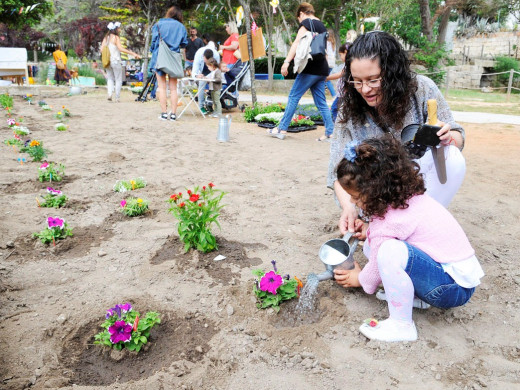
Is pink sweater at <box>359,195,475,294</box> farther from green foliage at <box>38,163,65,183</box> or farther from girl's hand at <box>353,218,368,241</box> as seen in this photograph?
green foliage at <box>38,163,65,183</box>

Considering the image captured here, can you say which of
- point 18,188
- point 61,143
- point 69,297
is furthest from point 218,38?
point 69,297

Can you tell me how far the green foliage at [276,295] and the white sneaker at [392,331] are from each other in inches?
16.8

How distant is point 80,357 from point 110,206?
1.91 meters

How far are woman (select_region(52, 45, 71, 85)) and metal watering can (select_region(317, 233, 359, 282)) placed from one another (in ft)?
49.5

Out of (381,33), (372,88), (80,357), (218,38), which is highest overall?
(218,38)

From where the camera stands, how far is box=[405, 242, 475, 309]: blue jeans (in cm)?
185

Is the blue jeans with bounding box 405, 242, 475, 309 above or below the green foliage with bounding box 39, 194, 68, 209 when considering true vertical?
above

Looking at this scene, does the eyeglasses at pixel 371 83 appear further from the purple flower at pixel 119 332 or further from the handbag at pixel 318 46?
the handbag at pixel 318 46

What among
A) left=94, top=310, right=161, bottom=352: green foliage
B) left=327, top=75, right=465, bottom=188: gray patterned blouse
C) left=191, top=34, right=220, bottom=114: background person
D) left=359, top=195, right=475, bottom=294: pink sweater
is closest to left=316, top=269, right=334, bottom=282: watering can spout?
left=359, top=195, right=475, bottom=294: pink sweater

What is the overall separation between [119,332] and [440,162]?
1.83 metres

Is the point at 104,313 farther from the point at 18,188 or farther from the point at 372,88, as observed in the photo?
the point at 18,188

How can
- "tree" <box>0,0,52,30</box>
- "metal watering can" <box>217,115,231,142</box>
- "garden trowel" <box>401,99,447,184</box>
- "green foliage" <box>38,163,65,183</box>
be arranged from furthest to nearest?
"tree" <box>0,0,52,30</box> → "metal watering can" <box>217,115,231,142</box> → "green foliage" <box>38,163,65,183</box> → "garden trowel" <box>401,99,447,184</box>

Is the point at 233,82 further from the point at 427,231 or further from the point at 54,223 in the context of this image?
the point at 427,231

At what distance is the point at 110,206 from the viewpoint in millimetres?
3711
